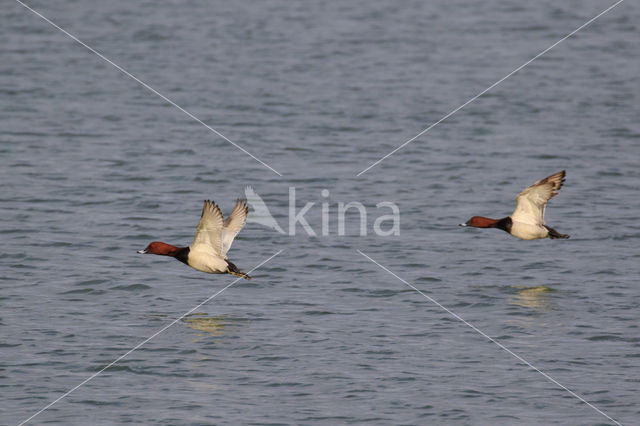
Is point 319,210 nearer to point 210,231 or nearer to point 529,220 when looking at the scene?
point 529,220

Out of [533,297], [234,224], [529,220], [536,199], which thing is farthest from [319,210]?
[533,297]

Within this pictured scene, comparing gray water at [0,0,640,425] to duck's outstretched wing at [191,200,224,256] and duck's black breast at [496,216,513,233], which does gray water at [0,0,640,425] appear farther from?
duck's outstretched wing at [191,200,224,256]

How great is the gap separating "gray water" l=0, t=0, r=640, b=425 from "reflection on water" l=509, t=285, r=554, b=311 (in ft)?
0.19

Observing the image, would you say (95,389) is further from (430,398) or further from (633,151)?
(633,151)

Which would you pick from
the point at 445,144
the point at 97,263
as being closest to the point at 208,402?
the point at 97,263

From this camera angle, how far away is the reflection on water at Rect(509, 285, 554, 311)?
60.0 feet

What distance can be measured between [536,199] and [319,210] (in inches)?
238

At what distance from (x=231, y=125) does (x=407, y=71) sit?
8115 millimetres

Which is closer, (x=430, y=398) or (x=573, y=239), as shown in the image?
(x=430, y=398)

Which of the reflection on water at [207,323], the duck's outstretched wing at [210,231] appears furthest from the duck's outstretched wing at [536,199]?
the reflection on water at [207,323]

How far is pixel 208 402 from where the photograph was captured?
14398 mm

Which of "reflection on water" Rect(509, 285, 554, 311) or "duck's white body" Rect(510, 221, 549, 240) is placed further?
"duck's white body" Rect(510, 221, 549, 240)

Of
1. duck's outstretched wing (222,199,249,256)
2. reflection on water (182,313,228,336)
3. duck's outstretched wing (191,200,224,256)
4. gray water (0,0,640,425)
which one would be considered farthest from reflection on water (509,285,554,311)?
duck's outstretched wing (191,200,224,256)

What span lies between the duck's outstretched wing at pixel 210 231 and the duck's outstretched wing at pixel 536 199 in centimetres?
505
